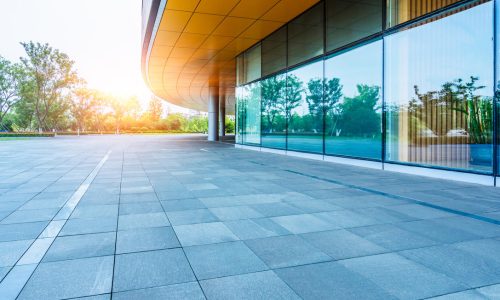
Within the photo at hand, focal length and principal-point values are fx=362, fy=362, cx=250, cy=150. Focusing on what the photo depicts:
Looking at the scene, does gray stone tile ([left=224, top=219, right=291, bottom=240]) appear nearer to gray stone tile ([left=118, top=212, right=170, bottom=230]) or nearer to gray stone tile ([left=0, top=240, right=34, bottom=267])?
gray stone tile ([left=118, top=212, right=170, bottom=230])

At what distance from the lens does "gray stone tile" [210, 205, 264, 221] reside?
498cm

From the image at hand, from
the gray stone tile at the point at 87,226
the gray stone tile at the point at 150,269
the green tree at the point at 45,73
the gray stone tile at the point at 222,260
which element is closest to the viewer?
the gray stone tile at the point at 150,269

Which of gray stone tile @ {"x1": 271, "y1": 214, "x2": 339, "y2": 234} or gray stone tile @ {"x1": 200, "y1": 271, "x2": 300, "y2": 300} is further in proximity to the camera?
gray stone tile @ {"x1": 271, "y1": 214, "x2": 339, "y2": 234}

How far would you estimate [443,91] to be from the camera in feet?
28.9

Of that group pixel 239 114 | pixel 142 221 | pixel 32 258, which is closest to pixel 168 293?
pixel 32 258

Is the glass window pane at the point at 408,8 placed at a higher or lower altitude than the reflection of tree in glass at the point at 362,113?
higher

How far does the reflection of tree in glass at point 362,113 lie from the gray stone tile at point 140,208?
723 centimetres

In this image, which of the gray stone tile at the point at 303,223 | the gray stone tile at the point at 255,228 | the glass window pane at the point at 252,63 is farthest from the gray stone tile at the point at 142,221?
the glass window pane at the point at 252,63

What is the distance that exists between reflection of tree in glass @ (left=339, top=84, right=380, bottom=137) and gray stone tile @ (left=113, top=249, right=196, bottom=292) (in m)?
8.49

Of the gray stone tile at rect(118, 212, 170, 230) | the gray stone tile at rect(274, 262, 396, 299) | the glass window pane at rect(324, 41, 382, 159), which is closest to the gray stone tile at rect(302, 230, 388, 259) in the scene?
the gray stone tile at rect(274, 262, 396, 299)

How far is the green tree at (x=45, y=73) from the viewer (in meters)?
42.3

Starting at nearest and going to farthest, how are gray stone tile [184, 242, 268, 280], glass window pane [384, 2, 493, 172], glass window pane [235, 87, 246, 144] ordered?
1. gray stone tile [184, 242, 268, 280]
2. glass window pane [384, 2, 493, 172]
3. glass window pane [235, 87, 246, 144]

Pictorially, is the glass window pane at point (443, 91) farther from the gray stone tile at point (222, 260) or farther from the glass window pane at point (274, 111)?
the glass window pane at point (274, 111)

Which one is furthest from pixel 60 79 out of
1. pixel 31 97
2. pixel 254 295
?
pixel 254 295
